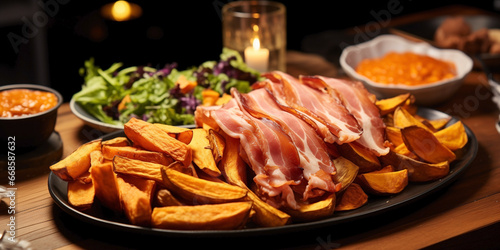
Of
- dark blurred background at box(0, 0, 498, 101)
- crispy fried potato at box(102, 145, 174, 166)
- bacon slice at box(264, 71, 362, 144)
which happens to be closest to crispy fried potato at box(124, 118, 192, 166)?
crispy fried potato at box(102, 145, 174, 166)

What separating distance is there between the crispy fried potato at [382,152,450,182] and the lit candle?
118cm

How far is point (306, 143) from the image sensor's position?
1.55 m

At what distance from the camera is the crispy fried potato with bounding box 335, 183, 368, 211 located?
1.47 metres

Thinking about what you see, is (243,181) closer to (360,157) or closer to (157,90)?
(360,157)

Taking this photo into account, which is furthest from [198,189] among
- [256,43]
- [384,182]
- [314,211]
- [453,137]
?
[256,43]

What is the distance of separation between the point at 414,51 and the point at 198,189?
1.91m

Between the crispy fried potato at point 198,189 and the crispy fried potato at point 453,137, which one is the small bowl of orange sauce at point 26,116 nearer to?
the crispy fried potato at point 198,189

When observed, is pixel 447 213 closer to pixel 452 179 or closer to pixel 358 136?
pixel 452 179

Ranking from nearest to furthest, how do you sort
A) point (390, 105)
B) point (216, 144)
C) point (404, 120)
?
point (216, 144)
point (404, 120)
point (390, 105)

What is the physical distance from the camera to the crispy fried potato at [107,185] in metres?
1.35

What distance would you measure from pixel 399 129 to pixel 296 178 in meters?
0.45

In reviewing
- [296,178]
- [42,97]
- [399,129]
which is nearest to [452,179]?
[399,129]

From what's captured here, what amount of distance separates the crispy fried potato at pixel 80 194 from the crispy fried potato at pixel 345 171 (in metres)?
0.68

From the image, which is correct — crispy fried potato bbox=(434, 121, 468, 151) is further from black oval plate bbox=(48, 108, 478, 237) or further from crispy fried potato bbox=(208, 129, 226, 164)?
crispy fried potato bbox=(208, 129, 226, 164)
